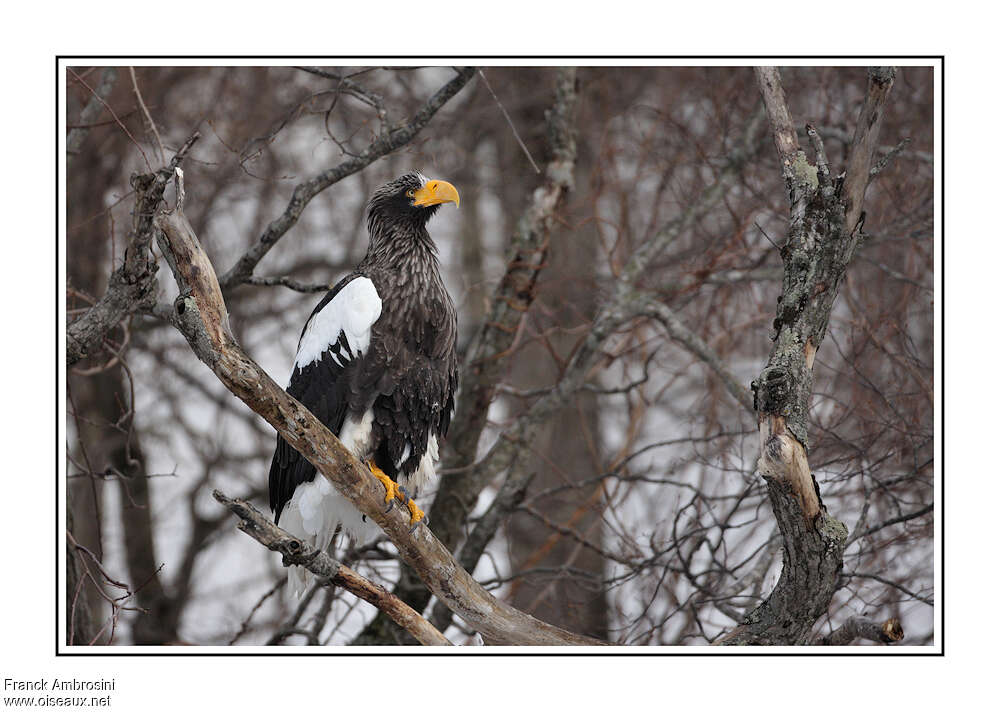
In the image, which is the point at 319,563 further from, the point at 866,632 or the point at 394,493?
the point at 866,632

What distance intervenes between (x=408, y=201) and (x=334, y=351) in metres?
0.79

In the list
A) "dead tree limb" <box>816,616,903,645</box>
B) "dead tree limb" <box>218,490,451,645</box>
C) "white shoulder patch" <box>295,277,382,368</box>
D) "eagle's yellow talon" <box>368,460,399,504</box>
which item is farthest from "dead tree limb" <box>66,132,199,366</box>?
"dead tree limb" <box>816,616,903,645</box>

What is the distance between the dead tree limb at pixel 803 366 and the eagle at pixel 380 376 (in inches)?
50.8

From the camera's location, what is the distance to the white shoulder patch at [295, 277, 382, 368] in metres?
3.59

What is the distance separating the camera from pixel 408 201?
4109 millimetres

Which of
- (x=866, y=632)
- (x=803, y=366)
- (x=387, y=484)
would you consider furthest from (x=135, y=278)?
(x=866, y=632)

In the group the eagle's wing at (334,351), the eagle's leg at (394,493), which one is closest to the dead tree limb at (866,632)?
the eagle's leg at (394,493)

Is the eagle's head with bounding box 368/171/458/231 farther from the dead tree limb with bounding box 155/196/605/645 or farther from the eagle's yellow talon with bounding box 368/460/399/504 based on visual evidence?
the dead tree limb with bounding box 155/196/605/645

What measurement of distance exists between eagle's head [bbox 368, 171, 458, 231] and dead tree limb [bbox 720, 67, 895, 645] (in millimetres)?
1431

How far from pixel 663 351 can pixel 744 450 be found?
1.63 meters

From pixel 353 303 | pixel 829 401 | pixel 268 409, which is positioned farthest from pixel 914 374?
pixel 268 409

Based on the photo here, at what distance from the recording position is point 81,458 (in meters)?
5.76

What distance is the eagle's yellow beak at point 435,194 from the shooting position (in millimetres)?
3947
